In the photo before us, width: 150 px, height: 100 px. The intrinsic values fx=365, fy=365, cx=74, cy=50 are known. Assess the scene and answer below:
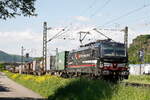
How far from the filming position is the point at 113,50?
31.0 metres

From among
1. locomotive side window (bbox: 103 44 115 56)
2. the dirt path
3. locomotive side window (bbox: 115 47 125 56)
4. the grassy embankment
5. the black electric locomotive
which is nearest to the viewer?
the grassy embankment

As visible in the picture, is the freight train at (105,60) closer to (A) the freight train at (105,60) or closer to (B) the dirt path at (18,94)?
(A) the freight train at (105,60)

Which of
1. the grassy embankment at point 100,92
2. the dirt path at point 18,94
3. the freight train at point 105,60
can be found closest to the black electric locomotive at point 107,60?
the freight train at point 105,60

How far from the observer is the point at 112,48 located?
31.2 metres

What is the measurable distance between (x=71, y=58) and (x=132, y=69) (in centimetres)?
5882

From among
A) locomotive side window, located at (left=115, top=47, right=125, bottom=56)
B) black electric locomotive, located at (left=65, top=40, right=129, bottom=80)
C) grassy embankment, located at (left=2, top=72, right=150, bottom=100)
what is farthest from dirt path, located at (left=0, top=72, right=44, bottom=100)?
locomotive side window, located at (left=115, top=47, right=125, bottom=56)

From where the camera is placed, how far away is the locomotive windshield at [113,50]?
3077cm

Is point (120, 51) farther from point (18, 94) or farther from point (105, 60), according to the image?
point (18, 94)

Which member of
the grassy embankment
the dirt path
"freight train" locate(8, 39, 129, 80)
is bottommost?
the dirt path

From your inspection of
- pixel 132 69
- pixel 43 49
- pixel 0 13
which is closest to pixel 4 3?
pixel 0 13

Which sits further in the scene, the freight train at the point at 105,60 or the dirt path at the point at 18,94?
the freight train at the point at 105,60

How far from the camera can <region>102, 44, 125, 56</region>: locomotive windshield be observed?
30.8 meters

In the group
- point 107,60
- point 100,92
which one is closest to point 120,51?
point 107,60

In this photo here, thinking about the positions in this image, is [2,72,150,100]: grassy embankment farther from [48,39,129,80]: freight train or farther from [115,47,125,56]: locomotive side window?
[115,47,125,56]: locomotive side window
